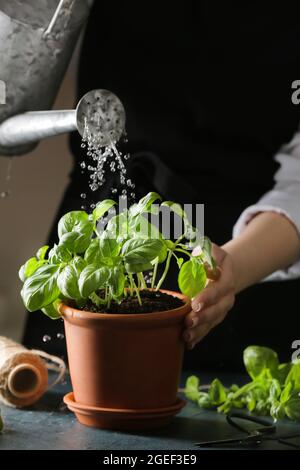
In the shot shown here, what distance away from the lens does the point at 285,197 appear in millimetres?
1289

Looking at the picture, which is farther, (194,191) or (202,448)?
(194,191)

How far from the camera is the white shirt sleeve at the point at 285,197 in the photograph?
1.28 m

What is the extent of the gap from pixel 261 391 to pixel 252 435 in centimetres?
12

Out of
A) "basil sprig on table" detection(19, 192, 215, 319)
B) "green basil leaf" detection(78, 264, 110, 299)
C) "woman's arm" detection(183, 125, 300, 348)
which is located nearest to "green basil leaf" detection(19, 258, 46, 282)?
"basil sprig on table" detection(19, 192, 215, 319)

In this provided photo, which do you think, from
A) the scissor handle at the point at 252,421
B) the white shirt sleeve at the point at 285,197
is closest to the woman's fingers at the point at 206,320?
the scissor handle at the point at 252,421

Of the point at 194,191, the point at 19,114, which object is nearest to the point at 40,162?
the point at 194,191

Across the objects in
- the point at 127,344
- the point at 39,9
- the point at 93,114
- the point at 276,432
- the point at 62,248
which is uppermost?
the point at 39,9

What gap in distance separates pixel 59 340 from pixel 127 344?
17.9 inches

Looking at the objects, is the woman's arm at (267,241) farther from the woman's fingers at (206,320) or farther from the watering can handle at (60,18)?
the watering can handle at (60,18)


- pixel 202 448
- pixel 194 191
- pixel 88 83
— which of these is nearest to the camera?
pixel 202 448

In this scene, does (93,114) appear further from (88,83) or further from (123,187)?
(88,83)

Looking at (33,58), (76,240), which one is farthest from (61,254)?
(33,58)

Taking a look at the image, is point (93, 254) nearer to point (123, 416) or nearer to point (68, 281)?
point (68, 281)

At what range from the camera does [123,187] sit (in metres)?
1.38
